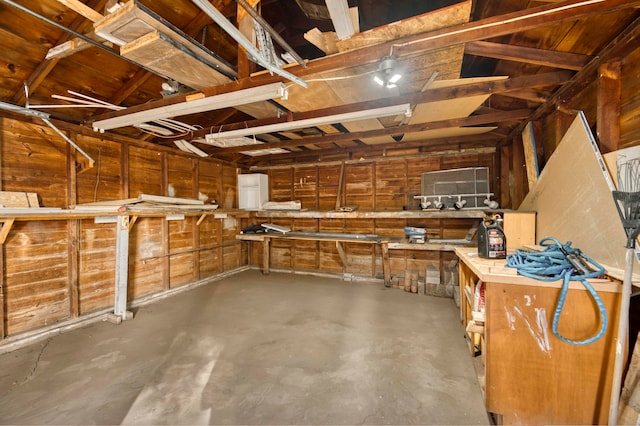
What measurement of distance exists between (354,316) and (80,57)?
13.3 ft

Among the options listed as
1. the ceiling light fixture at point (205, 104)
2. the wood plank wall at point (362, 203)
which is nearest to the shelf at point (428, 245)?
the wood plank wall at point (362, 203)

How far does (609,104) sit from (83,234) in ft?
17.2

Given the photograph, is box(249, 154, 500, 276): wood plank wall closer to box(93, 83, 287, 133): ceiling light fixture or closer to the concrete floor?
the concrete floor

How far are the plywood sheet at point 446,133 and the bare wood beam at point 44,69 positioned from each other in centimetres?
356

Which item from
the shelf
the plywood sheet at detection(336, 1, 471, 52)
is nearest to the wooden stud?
the plywood sheet at detection(336, 1, 471, 52)

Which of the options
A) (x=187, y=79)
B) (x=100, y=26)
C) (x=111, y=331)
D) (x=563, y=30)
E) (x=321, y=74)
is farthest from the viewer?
(x=111, y=331)

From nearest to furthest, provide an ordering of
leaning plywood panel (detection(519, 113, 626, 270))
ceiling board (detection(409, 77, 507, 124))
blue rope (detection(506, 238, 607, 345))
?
blue rope (detection(506, 238, 607, 345)) → leaning plywood panel (detection(519, 113, 626, 270)) → ceiling board (detection(409, 77, 507, 124))

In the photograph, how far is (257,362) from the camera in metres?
2.14

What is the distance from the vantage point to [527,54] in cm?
172

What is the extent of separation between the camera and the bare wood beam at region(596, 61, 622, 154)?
1567 mm

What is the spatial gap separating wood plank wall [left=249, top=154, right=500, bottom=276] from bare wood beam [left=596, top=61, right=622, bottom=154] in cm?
243

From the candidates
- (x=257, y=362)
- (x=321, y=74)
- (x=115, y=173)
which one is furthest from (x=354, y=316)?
(x=115, y=173)

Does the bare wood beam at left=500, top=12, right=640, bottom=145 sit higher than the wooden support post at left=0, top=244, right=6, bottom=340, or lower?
higher

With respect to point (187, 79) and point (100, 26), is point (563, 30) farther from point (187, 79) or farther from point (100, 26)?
point (100, 26)
